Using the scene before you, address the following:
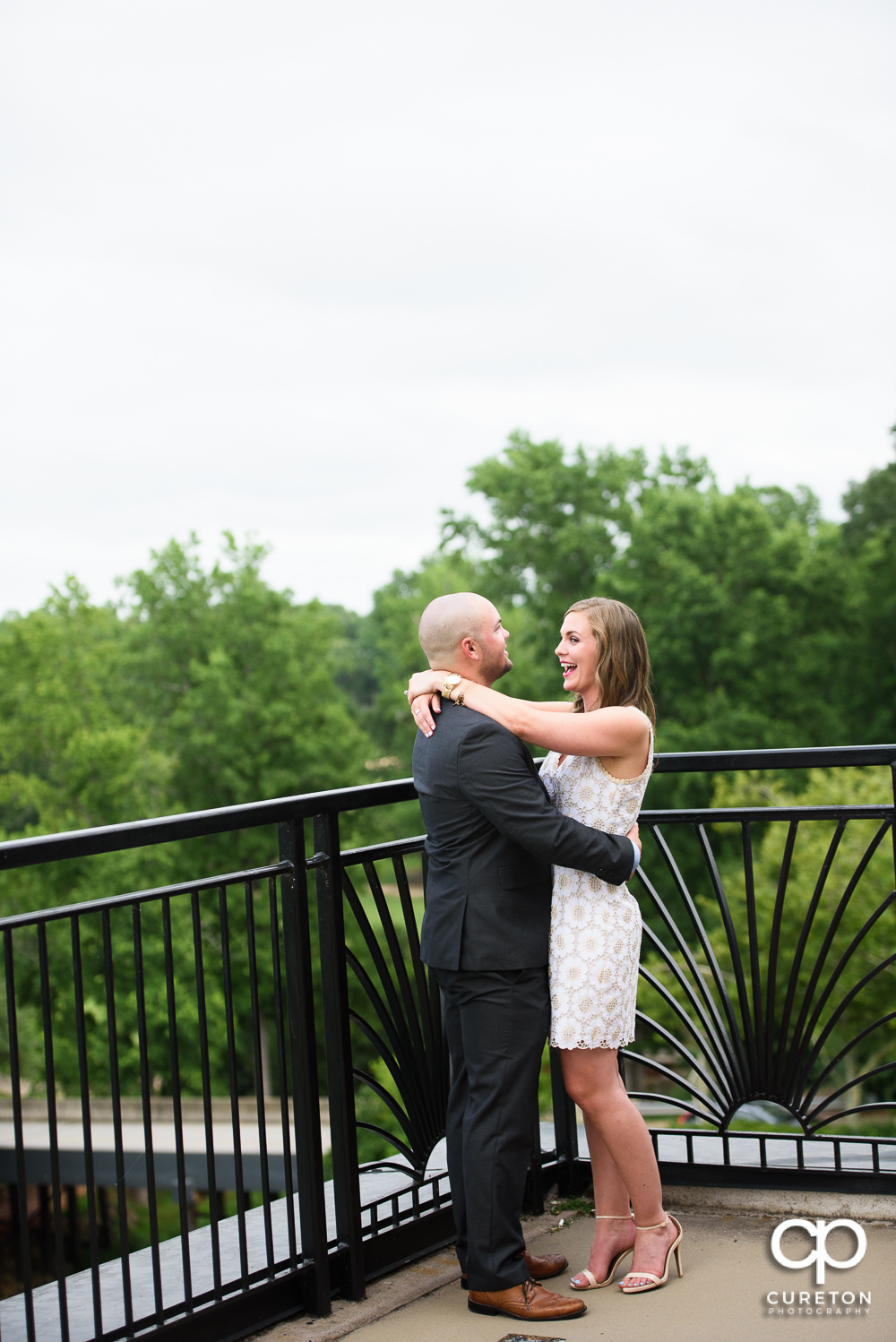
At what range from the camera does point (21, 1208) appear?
7.00ft

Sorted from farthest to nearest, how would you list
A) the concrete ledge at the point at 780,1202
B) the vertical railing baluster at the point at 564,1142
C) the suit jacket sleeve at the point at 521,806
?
1. the vertical railing baluster at the point at 564,1142
2. the concrete ledge at the point at 780,1202
3. the suit jacket sleeve at the point at 521,806

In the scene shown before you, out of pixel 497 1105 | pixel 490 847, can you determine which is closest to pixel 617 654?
pixel 490 847

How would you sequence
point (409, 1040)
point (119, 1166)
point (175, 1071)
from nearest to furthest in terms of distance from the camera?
point (119, 1166), point (175, 1071), point (409, 1040)

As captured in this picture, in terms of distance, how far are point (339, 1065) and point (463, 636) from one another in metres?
1.09

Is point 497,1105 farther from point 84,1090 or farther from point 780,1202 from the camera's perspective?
point 780,1202

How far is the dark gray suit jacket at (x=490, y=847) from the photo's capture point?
8.41ft

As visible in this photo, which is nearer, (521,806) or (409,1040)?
(521,806)

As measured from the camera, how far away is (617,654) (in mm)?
2764

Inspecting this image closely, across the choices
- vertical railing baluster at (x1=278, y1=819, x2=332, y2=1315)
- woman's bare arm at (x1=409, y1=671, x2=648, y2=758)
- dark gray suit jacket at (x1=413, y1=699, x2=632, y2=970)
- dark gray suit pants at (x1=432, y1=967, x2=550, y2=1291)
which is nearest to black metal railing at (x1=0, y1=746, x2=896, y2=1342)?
vertical railing baluster at (x1=278, y1=819, x2=332, y2=1315)

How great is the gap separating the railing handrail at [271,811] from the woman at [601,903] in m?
0.33

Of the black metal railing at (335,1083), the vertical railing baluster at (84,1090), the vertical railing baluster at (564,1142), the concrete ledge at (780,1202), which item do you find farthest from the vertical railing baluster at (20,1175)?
the concrete ledge at (780,1202)

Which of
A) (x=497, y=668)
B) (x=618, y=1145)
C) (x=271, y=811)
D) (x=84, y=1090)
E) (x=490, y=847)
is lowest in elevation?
(x=618, y=1145)

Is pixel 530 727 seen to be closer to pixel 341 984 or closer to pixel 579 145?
pixel 341 984

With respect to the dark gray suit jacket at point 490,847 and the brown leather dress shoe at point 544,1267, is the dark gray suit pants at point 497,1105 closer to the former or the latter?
the dark gray suit jacket at point 490,847
